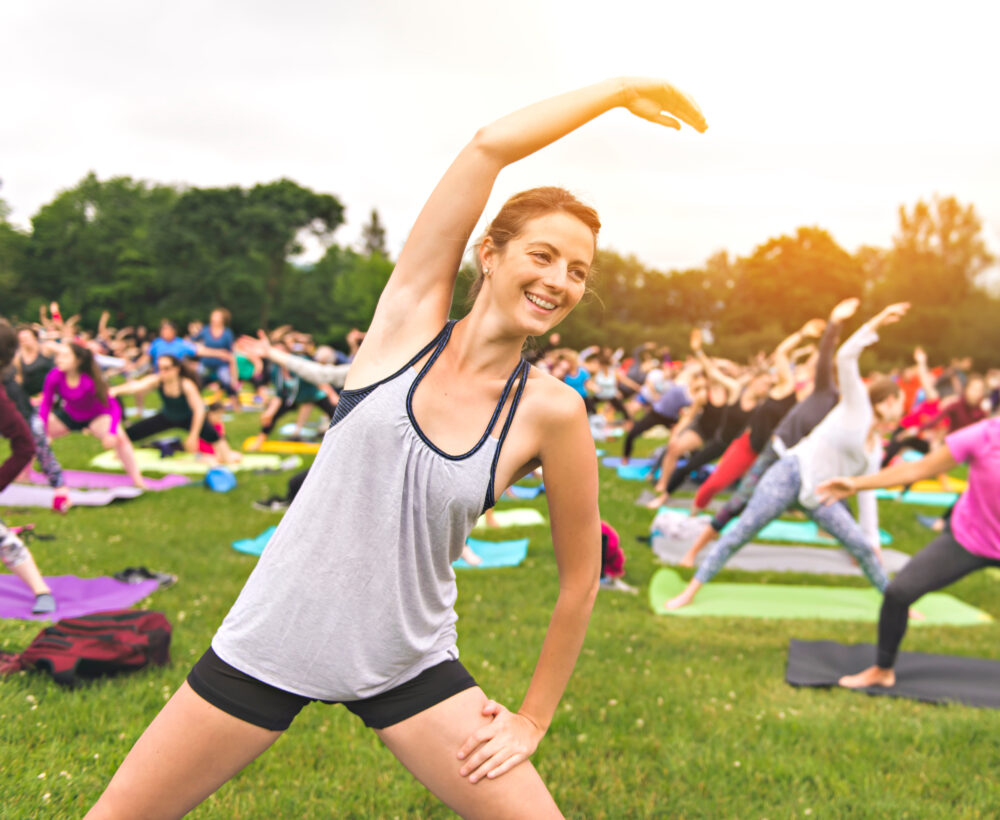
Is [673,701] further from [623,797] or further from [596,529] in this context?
[596,529]

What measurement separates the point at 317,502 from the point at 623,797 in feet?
8.01

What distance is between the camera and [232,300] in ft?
158

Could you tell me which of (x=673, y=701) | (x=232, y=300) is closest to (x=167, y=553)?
(x=673, y=701)

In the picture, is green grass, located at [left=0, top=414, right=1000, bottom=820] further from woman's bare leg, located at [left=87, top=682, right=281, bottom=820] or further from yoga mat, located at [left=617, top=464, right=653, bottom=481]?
yoga mat, located at [left=617, top=464, right=653, bottom=481]

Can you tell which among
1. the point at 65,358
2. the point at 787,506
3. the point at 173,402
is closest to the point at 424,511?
the point at 787,506

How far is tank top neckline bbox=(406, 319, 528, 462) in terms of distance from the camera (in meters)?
1.75

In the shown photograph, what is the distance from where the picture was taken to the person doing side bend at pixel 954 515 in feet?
13.6

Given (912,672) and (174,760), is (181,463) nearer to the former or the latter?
(912,672)

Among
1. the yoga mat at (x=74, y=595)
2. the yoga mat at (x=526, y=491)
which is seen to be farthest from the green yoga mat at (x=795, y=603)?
the yoga mat at (x=74, y=595)

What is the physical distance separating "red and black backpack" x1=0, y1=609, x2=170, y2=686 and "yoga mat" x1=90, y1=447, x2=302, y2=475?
21.8 ft

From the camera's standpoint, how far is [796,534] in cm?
953

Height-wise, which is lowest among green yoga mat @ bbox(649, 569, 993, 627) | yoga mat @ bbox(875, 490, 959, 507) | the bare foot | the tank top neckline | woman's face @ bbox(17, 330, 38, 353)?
yoga mat @ bbox(875, 490, 959, 507)

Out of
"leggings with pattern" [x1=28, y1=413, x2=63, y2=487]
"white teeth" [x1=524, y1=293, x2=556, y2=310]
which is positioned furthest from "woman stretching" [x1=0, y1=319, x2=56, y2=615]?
"white teeth" [x1=524, y1=293, x2=556, y2=310]

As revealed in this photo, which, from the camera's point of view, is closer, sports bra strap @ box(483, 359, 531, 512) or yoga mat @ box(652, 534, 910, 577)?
sports bra strap @ box(483, 359, 531, 512)
